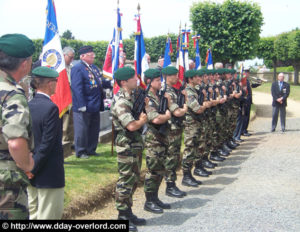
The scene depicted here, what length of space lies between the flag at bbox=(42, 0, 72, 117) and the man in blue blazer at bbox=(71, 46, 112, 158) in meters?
1.10

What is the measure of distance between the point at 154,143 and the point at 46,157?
2.29 m

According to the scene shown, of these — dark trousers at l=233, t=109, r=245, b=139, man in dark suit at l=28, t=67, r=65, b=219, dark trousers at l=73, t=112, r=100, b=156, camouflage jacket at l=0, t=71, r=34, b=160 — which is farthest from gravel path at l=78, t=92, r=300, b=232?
camouflage jacket at l=0, t=71, r=34, b=160

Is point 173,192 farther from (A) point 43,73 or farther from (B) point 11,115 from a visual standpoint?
(B) point 11,115

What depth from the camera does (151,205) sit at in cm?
534

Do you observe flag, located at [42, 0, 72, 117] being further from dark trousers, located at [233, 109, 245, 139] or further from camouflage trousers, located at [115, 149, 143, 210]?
dark trousers, located at [233, 109, 245, 139]

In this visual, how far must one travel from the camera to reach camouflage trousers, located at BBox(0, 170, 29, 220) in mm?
2520

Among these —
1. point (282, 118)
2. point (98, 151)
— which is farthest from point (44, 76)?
point (282, 118)

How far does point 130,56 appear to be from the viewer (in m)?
36.4

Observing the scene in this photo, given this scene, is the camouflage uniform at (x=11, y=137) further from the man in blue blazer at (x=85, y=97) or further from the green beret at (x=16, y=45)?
the man in blue blazer at (x=85, y=97)

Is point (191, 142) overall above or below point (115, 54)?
below

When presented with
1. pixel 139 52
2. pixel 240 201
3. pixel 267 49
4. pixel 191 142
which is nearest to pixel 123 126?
pixel 240 201

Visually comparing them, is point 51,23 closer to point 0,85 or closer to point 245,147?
point 0,85

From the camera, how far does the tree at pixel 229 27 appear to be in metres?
19.4

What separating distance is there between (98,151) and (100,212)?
9.12 ft
